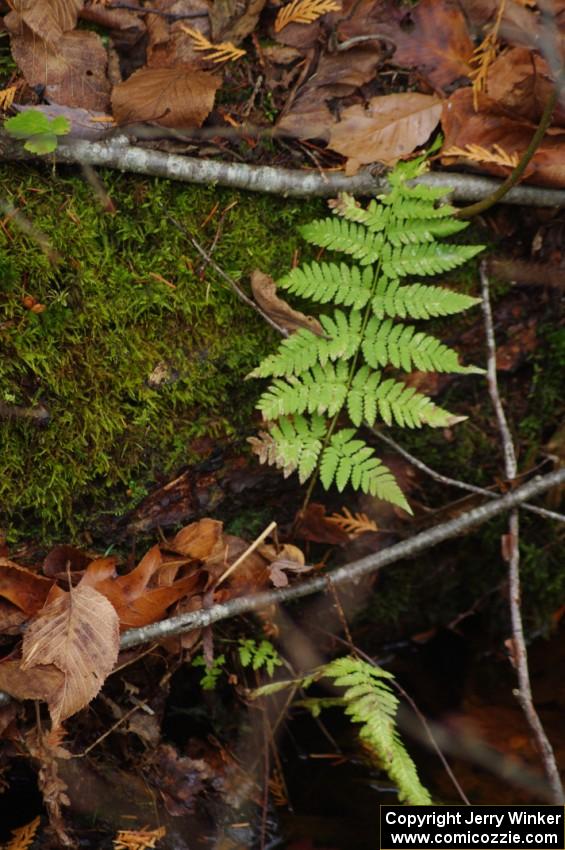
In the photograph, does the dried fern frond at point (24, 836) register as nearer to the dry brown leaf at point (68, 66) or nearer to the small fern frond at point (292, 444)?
the small fern frond at point (292, 444)

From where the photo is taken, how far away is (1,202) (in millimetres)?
2857

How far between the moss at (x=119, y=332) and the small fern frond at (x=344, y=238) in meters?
0.13

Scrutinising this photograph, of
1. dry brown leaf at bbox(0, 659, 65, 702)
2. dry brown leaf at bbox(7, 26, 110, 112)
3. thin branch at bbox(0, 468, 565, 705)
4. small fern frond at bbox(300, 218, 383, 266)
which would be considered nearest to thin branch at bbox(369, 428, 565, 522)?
thin branch at bbox(0, 468, 565, 705)

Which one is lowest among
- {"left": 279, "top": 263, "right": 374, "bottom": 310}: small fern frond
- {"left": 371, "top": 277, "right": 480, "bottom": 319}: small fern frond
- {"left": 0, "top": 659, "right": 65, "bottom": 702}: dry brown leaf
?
{"left": 0, "top": 659, "right": 65, "bottom": 702}: dry brown leaf

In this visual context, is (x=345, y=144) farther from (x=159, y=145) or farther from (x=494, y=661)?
(x=494, y=661)

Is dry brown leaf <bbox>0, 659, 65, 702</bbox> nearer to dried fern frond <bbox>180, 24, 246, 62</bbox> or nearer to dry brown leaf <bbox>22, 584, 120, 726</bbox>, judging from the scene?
dry brown leaf <bbox>22, 584, 120, 726</bbox>

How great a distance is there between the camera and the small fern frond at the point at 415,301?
3.14 metres

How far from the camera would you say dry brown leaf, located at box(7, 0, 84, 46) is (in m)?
2.89

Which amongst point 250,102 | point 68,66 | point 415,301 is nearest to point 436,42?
point 250,102

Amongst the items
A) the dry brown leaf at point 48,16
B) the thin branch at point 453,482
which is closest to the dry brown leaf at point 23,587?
the thin branch at point 453,482

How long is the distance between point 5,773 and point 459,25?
12.6 ft

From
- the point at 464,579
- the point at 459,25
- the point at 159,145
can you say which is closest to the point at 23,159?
the point at 159,145

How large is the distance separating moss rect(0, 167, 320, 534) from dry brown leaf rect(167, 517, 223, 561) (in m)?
0.28

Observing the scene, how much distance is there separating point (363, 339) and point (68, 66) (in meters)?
1.65
